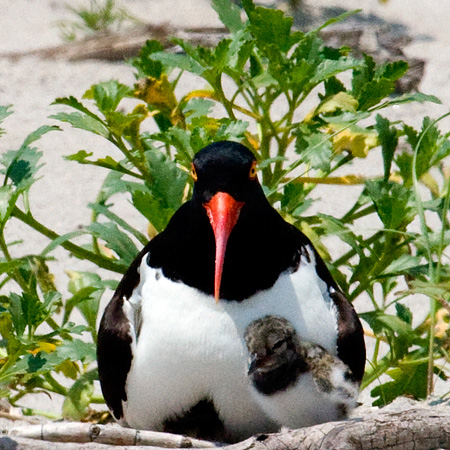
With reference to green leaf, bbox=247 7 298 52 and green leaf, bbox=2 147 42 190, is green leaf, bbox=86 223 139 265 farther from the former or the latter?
green leaf, bbox=247 7 298 52

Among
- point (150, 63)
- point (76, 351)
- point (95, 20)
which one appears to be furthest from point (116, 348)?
point (95, 20)

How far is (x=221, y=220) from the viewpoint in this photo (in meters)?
2.71

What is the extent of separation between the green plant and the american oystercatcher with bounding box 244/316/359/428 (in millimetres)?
4556

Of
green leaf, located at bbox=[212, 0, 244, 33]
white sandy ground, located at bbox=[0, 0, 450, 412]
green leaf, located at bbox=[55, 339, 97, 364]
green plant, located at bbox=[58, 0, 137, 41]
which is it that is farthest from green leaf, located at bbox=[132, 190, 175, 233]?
green plant, located at bbox=[58, 0, 137, 41]

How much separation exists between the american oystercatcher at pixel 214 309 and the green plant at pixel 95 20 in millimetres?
4271

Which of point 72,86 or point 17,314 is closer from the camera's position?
point 17,314

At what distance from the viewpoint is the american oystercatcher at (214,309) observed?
2766 mm

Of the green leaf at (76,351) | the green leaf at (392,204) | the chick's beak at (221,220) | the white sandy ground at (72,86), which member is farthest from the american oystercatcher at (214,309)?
the white sandy ground at (72,86)

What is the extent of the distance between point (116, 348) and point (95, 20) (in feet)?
14.6

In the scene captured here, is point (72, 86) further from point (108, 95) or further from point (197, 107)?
point (108, 95)

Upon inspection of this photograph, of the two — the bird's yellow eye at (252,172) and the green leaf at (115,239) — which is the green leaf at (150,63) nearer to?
the green leaf at (115,239)

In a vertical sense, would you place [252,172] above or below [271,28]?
below

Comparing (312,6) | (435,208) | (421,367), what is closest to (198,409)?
(421,367)

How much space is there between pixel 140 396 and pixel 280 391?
0.41 metres
